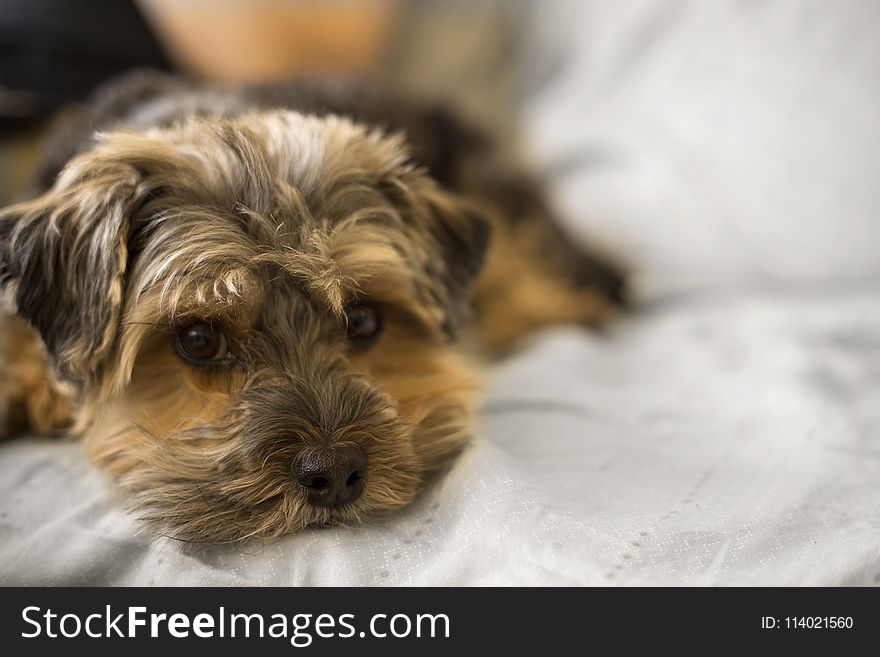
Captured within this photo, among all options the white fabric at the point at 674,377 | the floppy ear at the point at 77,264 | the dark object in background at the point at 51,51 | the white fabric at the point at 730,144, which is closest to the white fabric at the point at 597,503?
the white fabric at the point at 674,377

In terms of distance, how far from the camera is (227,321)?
64.0 inches

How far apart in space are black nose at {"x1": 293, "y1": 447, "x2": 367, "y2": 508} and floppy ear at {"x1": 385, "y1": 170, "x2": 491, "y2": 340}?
581mm

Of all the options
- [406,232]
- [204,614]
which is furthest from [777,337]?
[204,614]

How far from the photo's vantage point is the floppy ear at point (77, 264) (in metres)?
1.61

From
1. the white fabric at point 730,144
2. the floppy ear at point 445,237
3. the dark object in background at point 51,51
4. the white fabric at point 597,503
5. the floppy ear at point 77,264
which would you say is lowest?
the white fabric at point 597,503

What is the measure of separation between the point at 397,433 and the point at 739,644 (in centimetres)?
72

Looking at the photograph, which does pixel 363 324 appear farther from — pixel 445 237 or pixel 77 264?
pixel 77 264

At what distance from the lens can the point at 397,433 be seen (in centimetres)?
162

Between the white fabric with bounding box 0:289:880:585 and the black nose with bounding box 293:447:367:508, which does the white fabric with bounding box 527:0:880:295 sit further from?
the black nose with bounding box 293:447:367:508

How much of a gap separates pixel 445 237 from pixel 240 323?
0.66m

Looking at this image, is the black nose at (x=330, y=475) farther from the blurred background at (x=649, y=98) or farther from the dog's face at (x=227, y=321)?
the blurred background at (x=649, y=98)

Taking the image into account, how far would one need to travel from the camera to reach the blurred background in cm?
276

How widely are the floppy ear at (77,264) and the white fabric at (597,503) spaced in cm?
30

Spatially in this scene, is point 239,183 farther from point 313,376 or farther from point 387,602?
point 387,602
